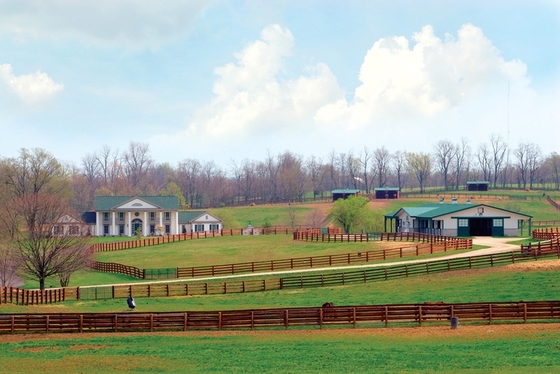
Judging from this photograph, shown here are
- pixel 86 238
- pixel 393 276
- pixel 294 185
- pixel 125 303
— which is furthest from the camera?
pixel 294 185

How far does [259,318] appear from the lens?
1118 inches

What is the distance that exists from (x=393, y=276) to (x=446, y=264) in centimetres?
396

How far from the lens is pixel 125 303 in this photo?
1564 inches

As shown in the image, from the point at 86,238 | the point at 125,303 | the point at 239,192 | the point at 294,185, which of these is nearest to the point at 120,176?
the point at 239,192

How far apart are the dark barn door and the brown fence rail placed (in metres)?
42.5

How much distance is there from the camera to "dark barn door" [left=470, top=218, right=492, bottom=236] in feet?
229

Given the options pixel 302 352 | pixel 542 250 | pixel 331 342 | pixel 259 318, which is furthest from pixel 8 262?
pixel 542 250

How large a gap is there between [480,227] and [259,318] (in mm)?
47276

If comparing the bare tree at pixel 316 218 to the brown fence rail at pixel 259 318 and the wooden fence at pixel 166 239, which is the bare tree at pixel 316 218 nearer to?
the wooden fence at pixel 166 239

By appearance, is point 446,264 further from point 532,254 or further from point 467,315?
point 467,315

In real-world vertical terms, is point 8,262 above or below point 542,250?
below

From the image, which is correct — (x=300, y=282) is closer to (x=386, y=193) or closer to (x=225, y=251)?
(x=225, y=251)

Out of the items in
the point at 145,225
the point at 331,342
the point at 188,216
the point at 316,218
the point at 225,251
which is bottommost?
the point at 225,251

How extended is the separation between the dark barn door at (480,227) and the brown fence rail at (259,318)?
42461 mm
